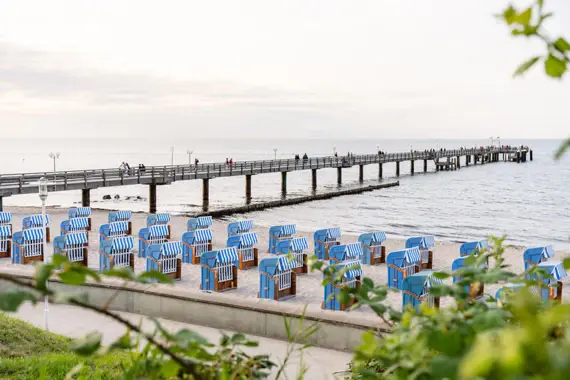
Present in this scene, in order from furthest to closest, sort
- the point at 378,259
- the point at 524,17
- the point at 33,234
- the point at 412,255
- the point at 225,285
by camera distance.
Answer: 1. the point at 378,259
2. the point at 33,234
3. the point at 412,255
4. the point at 225,285
5. the point at 524,17

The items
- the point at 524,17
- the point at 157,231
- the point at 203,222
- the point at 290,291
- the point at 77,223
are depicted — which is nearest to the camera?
the point at 524,17

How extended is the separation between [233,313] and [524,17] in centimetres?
953

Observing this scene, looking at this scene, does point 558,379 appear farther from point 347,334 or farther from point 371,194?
point 371,194

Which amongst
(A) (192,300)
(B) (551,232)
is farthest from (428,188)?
(A) (192,300)

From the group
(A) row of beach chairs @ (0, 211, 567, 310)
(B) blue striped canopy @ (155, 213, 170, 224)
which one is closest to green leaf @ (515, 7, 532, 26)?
(A) row of beach chairs @ (0, 211, 567, 310)

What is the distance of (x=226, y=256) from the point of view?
48.3ft

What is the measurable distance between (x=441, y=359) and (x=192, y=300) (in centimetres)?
991

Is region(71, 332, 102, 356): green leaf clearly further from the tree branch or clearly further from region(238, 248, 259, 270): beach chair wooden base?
region(238, 248, 259, 270): beach chair wooden base

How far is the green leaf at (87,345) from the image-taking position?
54.8 inches

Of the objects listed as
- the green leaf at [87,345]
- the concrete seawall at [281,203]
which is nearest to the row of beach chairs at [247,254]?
the green leaf at [87,345]

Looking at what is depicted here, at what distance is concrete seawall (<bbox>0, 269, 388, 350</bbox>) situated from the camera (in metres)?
9.40

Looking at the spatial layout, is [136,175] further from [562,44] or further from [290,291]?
[562,44]

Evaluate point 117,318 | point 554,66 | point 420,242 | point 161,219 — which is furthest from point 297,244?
point 554,66

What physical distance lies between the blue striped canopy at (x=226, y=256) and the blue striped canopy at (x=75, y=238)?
16.7ft
